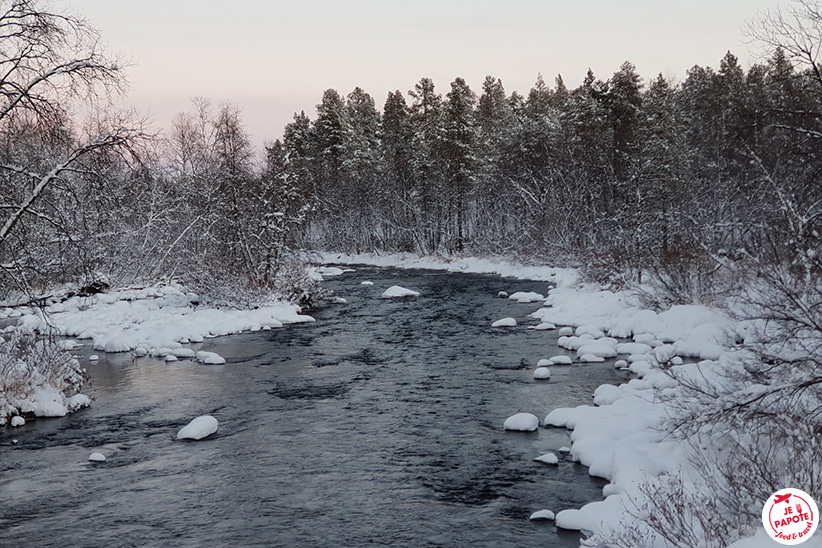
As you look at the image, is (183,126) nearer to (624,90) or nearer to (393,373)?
(624,90)

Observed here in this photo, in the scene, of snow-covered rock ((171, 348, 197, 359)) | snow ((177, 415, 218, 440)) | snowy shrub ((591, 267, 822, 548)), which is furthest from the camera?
snow-covered rock ((171, 348, 197, 359))

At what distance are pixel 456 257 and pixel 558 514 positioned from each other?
39468mm

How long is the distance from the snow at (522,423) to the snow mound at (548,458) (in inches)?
45.6

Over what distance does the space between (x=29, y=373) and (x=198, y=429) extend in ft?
12.5

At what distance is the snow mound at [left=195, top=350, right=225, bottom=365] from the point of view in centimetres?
→ 1562

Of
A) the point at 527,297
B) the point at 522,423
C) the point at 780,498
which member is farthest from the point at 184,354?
the point at 780,498

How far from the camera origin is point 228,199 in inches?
1036

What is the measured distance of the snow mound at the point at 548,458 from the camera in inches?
335

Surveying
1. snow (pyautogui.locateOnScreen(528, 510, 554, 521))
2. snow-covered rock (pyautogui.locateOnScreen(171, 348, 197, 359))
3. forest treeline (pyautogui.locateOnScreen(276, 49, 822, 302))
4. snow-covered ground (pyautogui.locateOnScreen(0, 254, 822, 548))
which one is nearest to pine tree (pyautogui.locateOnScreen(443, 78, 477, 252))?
forest treeline (pyautogui.locateOnScreen(276, 49, 822, 302))

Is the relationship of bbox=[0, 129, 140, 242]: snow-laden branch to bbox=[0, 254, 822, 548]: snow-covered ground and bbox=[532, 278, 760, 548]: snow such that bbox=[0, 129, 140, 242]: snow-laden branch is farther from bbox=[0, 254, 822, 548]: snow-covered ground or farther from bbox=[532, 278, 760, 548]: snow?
bbox=[532, 278, 760, 548]: snow

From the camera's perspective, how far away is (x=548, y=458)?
8562 mm

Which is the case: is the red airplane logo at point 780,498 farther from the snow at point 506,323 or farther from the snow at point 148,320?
the snow at point 148,320

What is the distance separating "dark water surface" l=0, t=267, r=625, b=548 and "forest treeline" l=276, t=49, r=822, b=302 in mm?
11515

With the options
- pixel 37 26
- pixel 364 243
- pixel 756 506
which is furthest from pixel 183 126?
pixel 756 506
